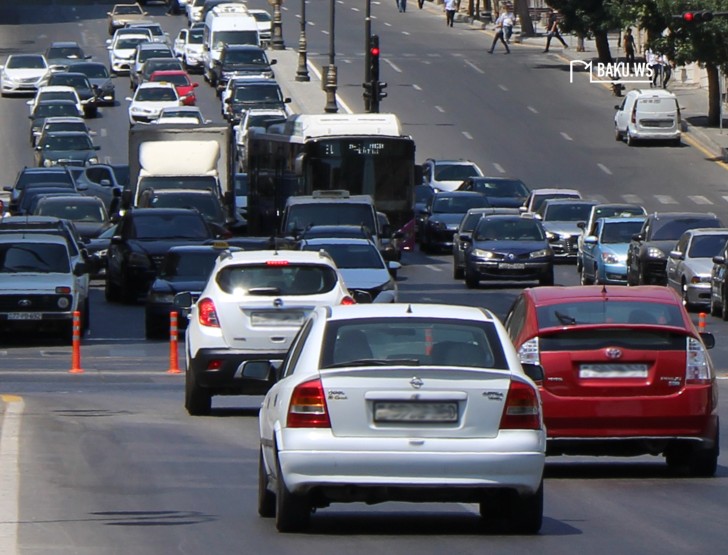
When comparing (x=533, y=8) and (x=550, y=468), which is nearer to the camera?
(x=550, y=468)

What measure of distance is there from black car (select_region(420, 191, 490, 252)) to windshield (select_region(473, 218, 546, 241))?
6.26 meters

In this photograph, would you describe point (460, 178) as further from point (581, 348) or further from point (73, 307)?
point (581, 348)

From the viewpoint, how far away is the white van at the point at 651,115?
64438 mm

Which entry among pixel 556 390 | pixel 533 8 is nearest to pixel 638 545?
pixel 556 390

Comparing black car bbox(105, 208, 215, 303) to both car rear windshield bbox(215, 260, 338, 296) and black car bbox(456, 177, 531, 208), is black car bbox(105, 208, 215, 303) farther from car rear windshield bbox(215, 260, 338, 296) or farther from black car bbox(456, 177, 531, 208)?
car rear windshield bbox(215, 260, 338, 296)

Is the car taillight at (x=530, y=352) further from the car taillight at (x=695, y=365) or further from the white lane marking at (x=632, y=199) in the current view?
the white lane marking at (x=632, y=199)

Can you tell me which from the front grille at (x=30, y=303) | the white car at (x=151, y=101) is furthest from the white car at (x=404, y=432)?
the white car at (x=151, y=101)

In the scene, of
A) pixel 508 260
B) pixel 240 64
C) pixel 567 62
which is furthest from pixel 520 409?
pixel 567 62

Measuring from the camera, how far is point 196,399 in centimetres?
1891

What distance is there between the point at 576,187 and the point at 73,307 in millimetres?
31716

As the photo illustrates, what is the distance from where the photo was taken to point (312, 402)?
35.4ft

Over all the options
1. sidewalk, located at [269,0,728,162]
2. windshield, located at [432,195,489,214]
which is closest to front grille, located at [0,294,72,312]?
windshield, located at [432,195,489,214]

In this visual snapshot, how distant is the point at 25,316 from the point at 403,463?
→ 1959 cm

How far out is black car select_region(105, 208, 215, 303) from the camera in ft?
116
